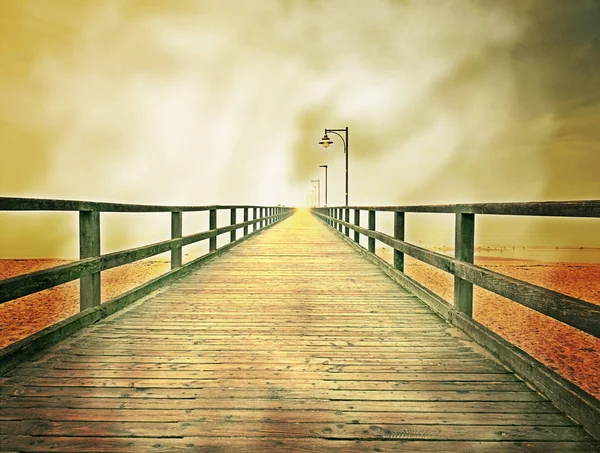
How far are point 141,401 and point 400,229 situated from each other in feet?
16.5

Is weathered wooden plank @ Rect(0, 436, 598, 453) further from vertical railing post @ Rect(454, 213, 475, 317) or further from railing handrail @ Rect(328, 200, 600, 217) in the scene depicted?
vertical railing post @ Rect(454, 213, 475, 317)

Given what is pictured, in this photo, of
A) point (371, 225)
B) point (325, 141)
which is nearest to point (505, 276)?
point (371, 225)

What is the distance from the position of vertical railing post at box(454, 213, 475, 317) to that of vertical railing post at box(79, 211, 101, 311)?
3739 mm

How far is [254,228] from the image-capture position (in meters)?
19.3

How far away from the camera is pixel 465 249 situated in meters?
4.12

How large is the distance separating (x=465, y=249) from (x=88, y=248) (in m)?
3.84

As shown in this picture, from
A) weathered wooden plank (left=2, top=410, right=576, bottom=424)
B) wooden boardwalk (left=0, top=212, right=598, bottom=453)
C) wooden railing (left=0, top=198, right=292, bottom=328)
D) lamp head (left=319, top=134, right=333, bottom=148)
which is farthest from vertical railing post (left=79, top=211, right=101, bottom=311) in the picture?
lamp head (left=319, top=134, right=333, bottom=148)

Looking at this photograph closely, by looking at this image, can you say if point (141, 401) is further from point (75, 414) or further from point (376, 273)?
point (376, 273)

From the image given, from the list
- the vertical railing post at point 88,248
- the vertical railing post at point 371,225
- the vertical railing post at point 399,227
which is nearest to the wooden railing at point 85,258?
the vertical railing post at point 88,248

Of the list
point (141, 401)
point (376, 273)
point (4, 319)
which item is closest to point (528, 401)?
point (141, 401)

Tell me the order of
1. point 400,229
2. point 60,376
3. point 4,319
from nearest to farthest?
point 60,376, point 400,229, point 4,319

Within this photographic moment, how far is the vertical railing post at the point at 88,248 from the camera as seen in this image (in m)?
4.19

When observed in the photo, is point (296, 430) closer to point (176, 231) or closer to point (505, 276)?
point (505, 276)

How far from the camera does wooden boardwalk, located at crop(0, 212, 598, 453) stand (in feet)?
7.12
